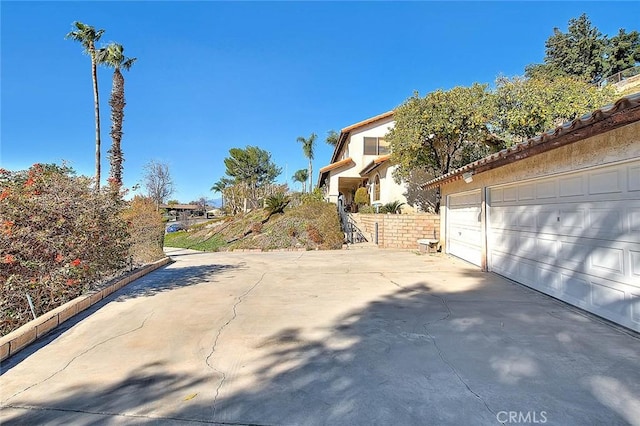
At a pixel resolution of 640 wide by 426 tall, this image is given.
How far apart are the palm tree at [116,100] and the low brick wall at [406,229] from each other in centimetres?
1490

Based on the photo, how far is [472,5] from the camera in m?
11.5

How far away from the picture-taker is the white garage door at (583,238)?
415cm

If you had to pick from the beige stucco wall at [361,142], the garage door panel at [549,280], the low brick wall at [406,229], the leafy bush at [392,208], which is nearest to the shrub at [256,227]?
the beige stucco wall at [361,142]

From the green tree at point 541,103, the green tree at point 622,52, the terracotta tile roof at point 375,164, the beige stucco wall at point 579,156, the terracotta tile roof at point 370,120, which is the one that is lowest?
the beige stucco wall at point 579,156

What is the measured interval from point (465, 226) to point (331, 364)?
8.44 metres

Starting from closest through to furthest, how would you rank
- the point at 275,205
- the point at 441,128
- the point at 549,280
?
the point at 549,280
the point at 441,128
the point at 275,205

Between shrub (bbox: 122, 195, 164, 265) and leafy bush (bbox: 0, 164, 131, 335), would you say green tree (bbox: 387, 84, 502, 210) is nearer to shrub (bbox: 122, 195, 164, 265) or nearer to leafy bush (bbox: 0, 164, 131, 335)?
shrub (bbox: 122, 195, 164, 265)

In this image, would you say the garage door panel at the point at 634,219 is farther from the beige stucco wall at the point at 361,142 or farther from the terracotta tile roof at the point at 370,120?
the terracotta tile roof at the point at 370,120

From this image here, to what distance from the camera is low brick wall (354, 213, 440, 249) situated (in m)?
14.7

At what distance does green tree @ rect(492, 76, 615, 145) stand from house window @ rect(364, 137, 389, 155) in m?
8.87

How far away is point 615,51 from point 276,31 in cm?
4644

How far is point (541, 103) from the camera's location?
13719 mm

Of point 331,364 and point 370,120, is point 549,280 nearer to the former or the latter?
point 331,364

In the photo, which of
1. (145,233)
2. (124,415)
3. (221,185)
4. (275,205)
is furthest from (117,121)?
(221,185)
